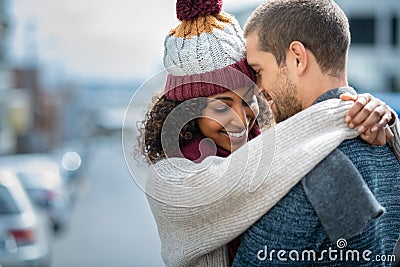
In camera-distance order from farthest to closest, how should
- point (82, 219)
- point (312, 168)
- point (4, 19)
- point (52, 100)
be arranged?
point (52, 100) → point (4, 19) → point (82, 219) → point (312, 168)

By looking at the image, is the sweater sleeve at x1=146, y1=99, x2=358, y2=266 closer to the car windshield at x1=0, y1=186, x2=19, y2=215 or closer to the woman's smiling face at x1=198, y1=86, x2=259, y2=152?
the woman's smiling face at x1=198, y1=86, x2=259, y2=152

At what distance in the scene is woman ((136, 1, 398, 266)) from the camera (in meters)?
2.32

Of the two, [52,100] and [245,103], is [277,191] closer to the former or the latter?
[245,103]

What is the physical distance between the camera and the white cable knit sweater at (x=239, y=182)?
7.55 ft

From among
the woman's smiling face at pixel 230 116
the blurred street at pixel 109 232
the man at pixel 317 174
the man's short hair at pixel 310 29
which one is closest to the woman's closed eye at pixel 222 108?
the woman's smiling face at pixel 230 116

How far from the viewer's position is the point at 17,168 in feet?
62.3

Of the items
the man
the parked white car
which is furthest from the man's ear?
the parked white car

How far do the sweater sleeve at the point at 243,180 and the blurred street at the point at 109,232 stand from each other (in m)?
3.65

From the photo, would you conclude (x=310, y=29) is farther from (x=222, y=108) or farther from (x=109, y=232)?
(x=109, y=232)

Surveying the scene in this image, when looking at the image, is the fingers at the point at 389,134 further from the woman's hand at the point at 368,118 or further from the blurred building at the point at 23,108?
the blurred building at the point at 23,108

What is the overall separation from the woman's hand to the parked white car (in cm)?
825

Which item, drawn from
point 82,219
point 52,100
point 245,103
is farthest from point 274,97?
point 52,100

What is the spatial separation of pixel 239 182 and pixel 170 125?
1.49ft

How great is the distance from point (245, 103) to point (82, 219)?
22.3m
